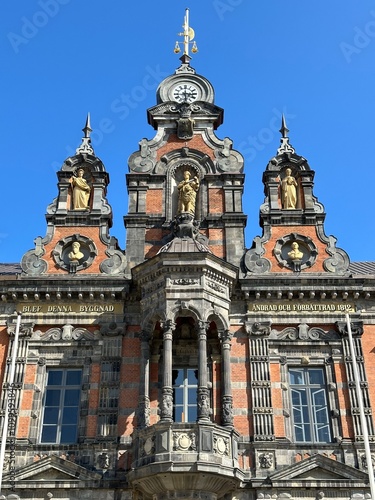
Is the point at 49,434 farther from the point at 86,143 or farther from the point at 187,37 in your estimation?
the point at 187,37

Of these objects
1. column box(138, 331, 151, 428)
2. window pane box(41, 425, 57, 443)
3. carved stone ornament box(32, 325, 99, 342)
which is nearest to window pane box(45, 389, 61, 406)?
window pane box(41, 425, 57, 443)

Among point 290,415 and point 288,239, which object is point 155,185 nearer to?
point 288,239

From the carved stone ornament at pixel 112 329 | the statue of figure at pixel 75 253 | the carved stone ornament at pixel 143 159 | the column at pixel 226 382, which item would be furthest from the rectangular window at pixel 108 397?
the carved stone ornament at pixel 143 159

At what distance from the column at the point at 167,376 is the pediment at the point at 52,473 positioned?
8.75 ft

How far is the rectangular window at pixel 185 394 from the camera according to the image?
1933 centimetres

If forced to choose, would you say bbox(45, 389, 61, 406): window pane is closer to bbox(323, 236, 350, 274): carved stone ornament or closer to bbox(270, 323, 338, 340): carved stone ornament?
bbox(270, 323, 338, 340): carved stone ornament

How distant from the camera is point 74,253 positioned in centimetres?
2209

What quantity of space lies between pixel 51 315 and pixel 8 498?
5452 mm

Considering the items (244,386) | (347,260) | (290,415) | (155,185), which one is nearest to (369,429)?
(290,415)

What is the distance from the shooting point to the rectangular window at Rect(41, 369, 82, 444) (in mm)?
19453

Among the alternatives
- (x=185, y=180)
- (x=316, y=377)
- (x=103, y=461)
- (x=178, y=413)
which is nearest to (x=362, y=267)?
(x=316, y=377)

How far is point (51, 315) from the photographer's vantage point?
21.0 meters

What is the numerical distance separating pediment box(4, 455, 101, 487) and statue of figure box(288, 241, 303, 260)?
9043mm

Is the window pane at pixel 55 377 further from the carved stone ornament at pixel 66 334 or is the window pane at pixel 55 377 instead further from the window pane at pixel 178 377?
the window pane at pixel 178 377
